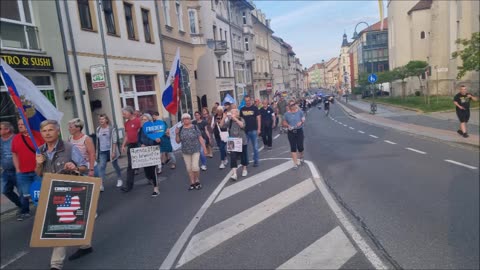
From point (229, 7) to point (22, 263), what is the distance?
3571 centimetres

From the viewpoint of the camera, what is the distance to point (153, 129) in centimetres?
791

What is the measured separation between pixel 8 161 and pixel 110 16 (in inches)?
454

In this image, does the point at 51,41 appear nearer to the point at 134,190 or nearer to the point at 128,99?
the point at 128,99

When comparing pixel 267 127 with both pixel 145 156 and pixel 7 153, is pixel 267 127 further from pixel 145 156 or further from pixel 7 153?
pixel 7 153

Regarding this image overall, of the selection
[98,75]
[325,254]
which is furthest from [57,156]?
[98,75]

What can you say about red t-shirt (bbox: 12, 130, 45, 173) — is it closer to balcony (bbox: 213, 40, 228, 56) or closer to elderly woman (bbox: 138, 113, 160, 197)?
elderly woman (bbox: 138, 113, 160, 197)

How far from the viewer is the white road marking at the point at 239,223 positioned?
4539mm

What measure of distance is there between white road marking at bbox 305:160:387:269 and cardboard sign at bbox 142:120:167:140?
3.60 meters

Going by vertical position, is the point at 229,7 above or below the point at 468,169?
above

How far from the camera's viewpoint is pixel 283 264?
3.96 m

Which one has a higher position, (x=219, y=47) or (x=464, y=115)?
(x=219, y=47)

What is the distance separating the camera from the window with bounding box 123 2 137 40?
58.3ft

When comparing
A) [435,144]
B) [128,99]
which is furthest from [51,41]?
[435,144]

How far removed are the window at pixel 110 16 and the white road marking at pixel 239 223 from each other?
1304 cm
